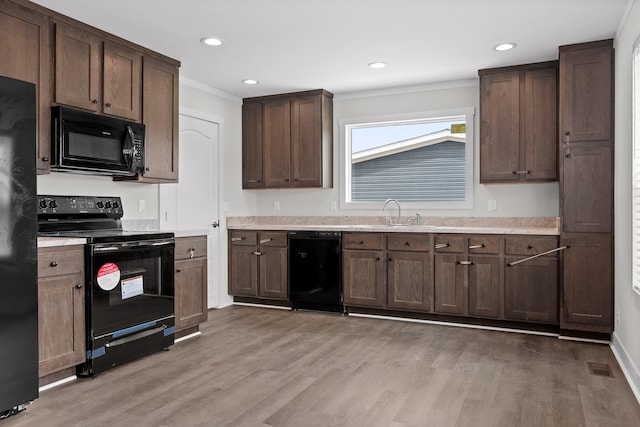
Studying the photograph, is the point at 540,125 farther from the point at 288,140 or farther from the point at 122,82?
the point at 122,82

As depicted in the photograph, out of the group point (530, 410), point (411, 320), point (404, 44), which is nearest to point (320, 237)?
point (411, 320)

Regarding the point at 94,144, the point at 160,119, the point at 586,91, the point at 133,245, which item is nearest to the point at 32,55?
the point at 94,144

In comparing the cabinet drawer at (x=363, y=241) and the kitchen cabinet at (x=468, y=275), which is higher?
the cabinet drawer at (x=363, y=241)

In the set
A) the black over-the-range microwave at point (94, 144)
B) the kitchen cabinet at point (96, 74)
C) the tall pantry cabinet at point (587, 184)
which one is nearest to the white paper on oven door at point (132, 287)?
the black over-the-range microwave at point (94, 144)

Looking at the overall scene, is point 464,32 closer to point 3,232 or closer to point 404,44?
point 404,44

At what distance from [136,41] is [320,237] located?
2.43 meters

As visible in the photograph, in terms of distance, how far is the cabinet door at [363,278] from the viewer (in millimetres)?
4660

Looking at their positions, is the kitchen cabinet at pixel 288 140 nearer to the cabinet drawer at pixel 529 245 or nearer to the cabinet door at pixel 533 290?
the cabinet drawer at pixel 529 245

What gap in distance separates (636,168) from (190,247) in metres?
3.18

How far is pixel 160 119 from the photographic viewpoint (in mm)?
4102

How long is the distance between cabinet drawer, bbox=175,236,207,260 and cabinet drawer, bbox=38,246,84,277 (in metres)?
0.90

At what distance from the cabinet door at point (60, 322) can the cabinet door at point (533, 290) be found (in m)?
3.32

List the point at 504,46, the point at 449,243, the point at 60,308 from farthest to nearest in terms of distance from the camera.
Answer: the point at 449,243, the point at 504,46, the point at 60,308

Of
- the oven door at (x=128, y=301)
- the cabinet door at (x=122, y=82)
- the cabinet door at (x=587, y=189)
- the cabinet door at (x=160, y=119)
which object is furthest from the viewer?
the cabinet door at (x=160, y=119)
